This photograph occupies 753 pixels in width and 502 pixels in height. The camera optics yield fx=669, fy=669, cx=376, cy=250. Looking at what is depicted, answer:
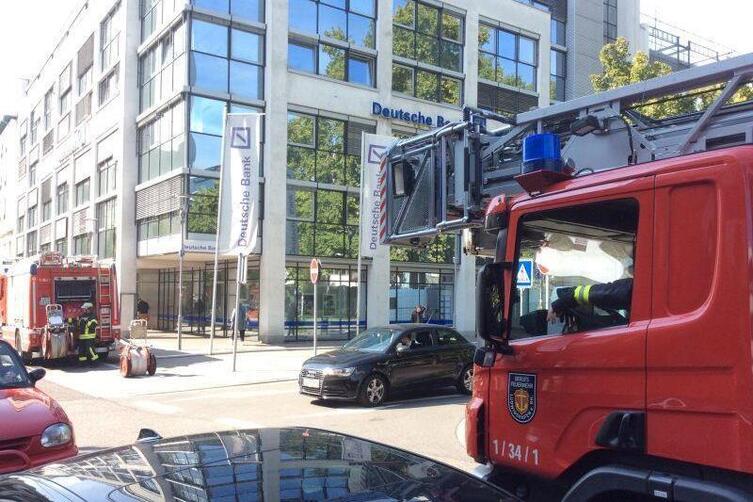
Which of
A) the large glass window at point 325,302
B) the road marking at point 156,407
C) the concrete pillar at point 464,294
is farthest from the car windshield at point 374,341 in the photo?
the concrete pillar at point 464,294

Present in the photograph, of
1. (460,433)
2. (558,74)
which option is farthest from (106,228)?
(460,433)

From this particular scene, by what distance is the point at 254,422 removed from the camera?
10625mm

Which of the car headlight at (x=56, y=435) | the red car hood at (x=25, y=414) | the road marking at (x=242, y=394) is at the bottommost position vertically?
the road marking at (x=242, y=394)

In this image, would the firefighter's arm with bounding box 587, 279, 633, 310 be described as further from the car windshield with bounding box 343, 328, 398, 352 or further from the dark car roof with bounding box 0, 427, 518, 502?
the car windshield with bounding box 343, 328, 398, 352

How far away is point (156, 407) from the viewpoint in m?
12.2

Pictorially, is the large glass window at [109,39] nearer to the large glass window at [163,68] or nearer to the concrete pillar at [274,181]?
the large glass window at [163,68]

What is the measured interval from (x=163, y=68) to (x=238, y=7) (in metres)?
3.97

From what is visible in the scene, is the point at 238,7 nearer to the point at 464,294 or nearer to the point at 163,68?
the point at 163,68

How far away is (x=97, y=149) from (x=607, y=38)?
3016 cm

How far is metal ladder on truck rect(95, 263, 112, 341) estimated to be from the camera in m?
19.0

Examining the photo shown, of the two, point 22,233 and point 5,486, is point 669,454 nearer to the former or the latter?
point 5,486

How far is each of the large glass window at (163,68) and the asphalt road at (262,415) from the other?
14.5m

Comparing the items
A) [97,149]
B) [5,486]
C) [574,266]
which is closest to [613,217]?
[574,266]

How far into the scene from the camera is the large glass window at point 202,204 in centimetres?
2455
